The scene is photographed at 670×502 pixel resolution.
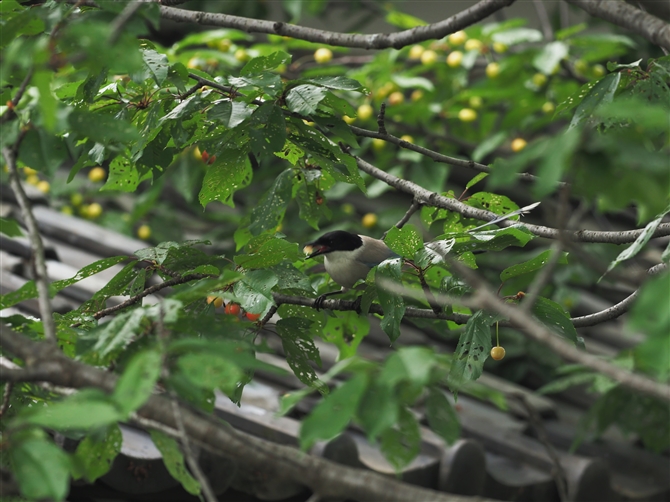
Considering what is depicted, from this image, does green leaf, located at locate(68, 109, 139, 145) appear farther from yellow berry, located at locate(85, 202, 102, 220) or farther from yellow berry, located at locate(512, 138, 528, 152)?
yellow berry, located at locate(85, 202, 102, 220)

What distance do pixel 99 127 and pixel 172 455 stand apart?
539 mm

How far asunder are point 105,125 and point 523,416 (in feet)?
8.43

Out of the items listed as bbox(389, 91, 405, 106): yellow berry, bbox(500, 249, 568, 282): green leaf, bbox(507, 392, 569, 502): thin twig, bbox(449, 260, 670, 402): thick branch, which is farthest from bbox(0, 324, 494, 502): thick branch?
bbox(389, 91, 405, 106): yellow berry

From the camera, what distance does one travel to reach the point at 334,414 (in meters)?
0.98

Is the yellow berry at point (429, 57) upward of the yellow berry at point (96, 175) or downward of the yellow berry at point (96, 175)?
upward

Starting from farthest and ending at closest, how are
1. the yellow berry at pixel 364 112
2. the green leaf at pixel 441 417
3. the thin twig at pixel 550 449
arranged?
the yellow berry at pixel 364 112, the thin twig at pixel 550 449, the green leaf at pixel 441 417

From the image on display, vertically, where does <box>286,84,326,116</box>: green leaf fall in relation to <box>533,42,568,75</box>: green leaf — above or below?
above

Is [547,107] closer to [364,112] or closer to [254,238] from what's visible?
[364,112]

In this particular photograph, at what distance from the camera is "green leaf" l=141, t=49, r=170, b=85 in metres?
1.60

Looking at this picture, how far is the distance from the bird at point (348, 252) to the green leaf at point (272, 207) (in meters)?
0.64

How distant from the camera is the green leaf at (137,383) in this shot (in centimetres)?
94

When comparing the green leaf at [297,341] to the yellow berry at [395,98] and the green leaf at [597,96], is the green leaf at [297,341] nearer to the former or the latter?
the green leaf at [597,96]

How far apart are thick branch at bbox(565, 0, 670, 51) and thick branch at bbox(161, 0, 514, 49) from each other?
0.57 feet

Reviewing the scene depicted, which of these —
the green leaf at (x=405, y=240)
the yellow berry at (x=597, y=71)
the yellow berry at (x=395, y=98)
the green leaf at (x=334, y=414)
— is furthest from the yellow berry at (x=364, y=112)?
the green leaf at (x=334, y=414)
